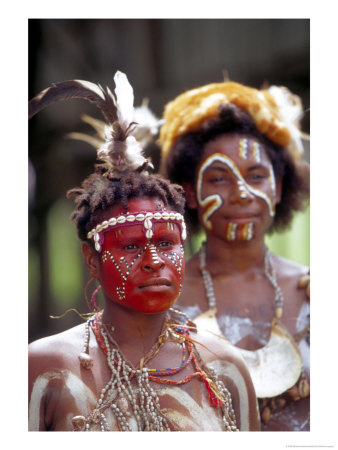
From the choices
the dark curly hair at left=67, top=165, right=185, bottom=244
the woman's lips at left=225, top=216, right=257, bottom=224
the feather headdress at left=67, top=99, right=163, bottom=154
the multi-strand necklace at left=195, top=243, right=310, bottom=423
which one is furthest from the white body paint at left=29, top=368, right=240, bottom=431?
the feather headdress at left=67, top=99, right=163, bottom=154

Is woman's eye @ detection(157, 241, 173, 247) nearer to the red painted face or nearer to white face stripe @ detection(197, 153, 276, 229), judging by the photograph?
the red painted face

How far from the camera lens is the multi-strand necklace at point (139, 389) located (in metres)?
2.54

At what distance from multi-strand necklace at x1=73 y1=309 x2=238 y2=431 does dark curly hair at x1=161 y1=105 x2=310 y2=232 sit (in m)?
1.21

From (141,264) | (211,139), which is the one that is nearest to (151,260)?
(141,264)

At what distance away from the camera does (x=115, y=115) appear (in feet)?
9.01

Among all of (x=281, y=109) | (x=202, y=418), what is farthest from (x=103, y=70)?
(x=202, y=418)

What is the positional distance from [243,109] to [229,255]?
0.87m

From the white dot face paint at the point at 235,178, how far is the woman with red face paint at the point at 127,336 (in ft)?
2.93

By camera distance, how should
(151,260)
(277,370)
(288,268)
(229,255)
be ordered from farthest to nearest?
(288,268), (229,255), (277,370), (151,260)

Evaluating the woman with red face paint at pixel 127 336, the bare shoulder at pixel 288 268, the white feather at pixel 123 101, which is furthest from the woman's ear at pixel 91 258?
the bare shoulder at pixel 288 268

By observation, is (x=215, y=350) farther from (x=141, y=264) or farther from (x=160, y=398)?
(x=141, y=264)
